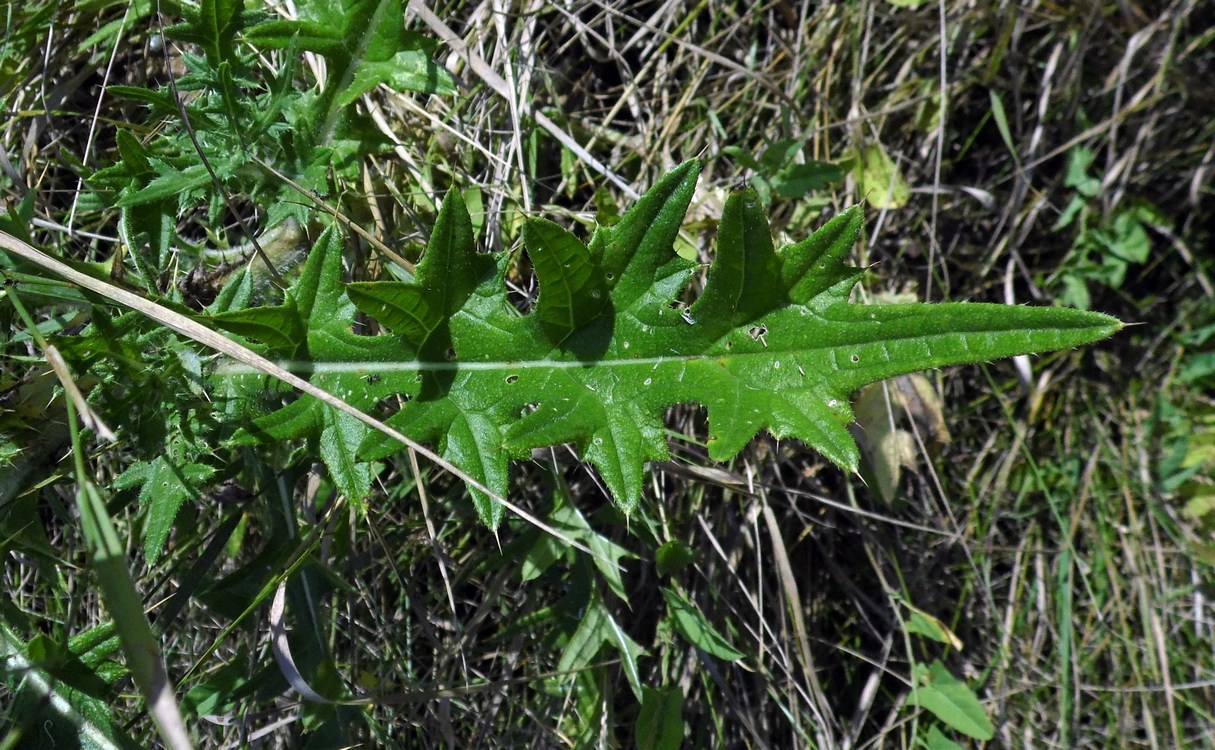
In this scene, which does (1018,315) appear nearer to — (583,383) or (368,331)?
(583,383)

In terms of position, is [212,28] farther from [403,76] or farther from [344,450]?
[344,450]

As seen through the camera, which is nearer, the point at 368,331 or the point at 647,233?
the point at 647,233

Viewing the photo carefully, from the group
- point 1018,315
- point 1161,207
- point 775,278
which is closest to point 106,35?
point 775,278

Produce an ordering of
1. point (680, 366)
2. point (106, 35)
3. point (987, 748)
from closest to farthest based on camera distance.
A: point (680, 366)
point (106, 35)
point (987, 748)

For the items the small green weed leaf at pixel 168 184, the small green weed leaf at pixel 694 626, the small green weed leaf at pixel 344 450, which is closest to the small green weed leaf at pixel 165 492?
the small green weed leaf at pixel 344 450

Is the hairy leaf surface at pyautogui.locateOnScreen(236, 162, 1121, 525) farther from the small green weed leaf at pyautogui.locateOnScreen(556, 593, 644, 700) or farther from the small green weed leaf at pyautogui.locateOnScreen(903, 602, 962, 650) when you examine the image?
the small green weed leaf at pyautogui.locateOnScreen(903, 602, 962, 650)
